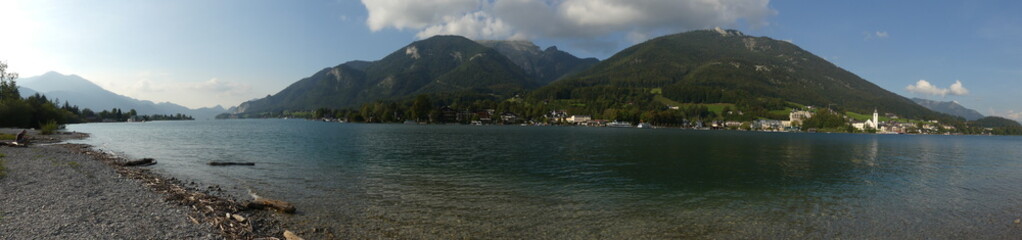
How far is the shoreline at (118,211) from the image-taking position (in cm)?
1147

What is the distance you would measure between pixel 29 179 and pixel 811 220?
35.1 metres

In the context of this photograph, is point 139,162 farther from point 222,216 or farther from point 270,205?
point 222,216

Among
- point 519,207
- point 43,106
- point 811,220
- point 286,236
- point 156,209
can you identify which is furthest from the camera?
point 43,106

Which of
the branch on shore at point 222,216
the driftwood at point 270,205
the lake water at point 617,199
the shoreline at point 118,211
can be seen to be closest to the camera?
the shoreline at point 118,211

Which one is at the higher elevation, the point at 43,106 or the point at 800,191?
the point at 43,106

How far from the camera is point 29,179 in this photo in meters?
20.2

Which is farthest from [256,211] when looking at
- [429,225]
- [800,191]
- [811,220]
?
[800,191]

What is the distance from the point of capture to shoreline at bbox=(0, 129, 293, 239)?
452 inches

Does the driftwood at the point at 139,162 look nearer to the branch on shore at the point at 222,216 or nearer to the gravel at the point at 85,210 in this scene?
the gravel at the point at 85,210

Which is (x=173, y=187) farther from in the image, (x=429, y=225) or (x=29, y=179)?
(x=429, y=225)

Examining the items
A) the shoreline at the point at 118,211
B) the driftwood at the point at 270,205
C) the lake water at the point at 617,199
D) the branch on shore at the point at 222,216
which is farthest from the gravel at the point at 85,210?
the lake water at the point at 617,199

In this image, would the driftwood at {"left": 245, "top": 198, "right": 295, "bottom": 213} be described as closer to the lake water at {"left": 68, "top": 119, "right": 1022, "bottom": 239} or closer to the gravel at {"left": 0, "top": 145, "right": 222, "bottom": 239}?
the lake water at {"left": 68, "top": 119, "right": 1022, "bottom": 239}

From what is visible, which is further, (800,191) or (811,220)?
(800,191)

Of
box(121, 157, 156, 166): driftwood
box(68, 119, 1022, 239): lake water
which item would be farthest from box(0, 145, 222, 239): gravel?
box(121, 157, 156, 166): driftwood
